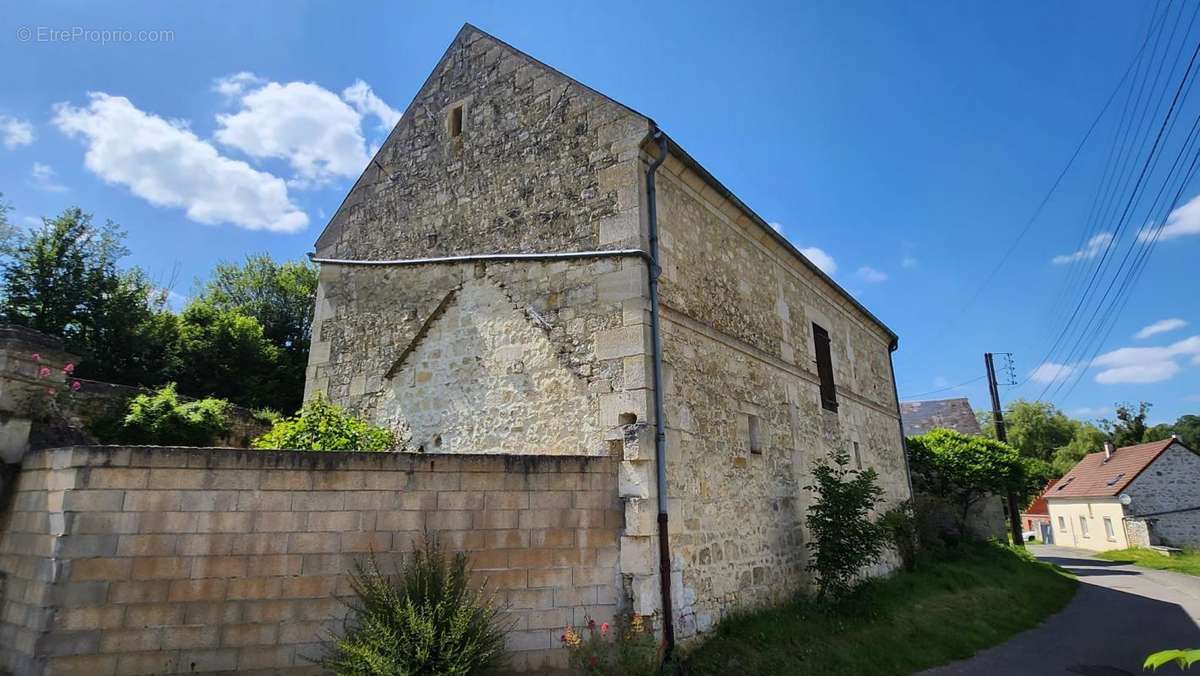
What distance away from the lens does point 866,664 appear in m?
7.16

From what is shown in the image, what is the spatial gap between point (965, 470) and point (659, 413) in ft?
55.9

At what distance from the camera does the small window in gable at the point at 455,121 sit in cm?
924

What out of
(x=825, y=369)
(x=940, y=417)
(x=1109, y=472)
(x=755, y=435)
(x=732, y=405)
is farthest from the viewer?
(x=940, y=417)

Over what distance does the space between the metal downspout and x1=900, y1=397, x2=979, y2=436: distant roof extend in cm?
3076

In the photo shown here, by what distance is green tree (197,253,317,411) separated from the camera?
50.1ft

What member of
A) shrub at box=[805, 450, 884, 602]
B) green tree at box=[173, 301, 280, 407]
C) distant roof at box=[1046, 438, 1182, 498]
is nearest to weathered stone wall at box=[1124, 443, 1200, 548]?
distant roof at box=[1046, 438, 1182, 498]

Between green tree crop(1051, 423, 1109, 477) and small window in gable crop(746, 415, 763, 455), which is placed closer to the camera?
small window in gable crop(746, 415, 763, 455)

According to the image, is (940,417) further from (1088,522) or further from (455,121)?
(455,121)

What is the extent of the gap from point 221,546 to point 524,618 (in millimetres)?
2484

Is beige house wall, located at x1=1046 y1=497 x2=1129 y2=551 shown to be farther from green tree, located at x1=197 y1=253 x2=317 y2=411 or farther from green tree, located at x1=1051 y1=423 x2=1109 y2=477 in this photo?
green tree, located at x1=197 y1=253 x2=317 y2=411

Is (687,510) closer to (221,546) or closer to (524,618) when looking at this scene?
(524,618)

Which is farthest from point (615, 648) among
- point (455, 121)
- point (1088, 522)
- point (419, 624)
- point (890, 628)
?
point (1088, 522)

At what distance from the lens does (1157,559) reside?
2312 centimetres

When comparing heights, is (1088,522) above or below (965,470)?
below
